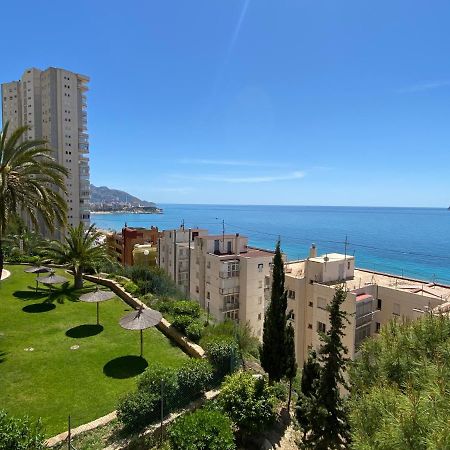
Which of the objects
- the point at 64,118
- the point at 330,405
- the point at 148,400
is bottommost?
the point at 330,405

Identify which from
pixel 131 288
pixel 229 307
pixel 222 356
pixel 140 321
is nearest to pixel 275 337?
pixel 222 356

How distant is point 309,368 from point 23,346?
11.1 m

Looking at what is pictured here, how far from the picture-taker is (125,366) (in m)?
11.6

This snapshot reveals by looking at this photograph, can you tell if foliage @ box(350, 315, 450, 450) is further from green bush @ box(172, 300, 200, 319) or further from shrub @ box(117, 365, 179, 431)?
green bush @ box(172, 300, 200, 319)

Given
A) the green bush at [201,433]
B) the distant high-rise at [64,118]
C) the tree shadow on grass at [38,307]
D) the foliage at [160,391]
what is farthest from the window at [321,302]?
the distant high-rise at [64,118]

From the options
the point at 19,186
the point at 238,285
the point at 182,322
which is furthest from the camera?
the point at 238,285

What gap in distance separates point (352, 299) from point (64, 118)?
6227 cm

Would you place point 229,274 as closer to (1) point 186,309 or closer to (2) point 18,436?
(1) point 186,309

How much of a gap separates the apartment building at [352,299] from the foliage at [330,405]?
12627 mm

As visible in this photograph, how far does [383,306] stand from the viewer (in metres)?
24.8

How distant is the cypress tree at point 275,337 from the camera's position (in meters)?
13.1

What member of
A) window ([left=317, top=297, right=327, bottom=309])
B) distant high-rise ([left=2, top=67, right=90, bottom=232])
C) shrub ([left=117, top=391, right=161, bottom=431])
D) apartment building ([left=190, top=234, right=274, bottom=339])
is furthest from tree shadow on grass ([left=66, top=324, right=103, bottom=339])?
distant high-rise ([left=2, top=67, right=90, bottom=232])

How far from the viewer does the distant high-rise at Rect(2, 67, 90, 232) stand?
62.3m

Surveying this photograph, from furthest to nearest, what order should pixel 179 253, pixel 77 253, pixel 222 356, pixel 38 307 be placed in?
pixel 179 253 → pixel 77 253 → pixel 38 307 → pixel 222 356
